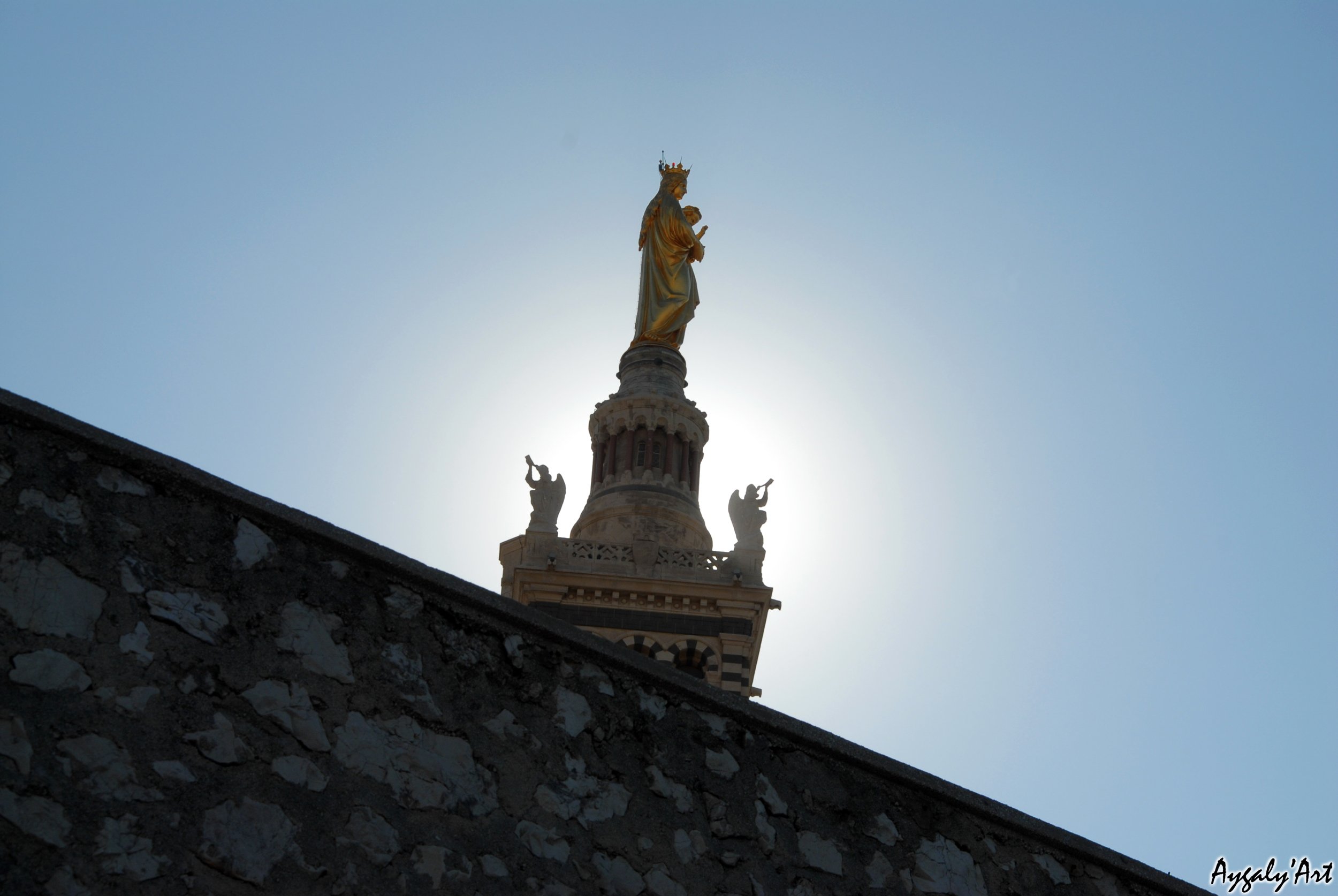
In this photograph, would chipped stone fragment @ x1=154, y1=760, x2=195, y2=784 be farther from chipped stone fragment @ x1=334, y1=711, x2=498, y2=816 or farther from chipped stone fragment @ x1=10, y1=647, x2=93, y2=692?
chipped stone fragment @ x1=334, y1=711, x2=498, y2=816

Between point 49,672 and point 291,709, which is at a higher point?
point 291,709

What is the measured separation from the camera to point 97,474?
445 cm

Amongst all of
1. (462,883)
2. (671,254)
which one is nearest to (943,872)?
(462,883)

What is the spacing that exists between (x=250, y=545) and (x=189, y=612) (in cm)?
34

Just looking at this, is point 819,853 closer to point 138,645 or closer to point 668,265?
point 138,645

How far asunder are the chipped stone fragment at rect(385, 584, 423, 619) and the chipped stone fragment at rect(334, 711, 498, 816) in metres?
0.38

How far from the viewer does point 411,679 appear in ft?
15.3

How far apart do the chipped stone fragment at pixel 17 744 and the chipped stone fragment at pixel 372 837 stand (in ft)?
2.96

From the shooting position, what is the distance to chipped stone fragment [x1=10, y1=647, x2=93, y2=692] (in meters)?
3.96

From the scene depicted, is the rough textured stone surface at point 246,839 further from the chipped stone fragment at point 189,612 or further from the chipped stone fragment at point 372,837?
the chipped stone fragment at point 189,612

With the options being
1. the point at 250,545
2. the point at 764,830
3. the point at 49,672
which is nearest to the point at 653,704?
the point at 764,830

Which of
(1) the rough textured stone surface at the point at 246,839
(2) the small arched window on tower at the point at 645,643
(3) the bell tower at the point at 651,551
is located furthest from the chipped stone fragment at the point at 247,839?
(2) the small arched window on tower at the point at 645,643

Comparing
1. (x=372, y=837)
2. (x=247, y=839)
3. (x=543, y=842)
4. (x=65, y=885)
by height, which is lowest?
(x=65, y=885)

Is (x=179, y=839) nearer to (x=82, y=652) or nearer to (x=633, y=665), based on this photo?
(x=82, y=652)
